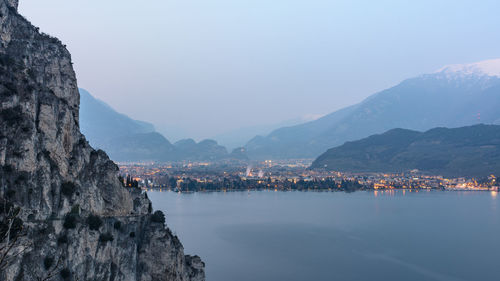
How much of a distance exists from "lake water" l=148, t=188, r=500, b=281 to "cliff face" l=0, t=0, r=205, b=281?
8491 mm

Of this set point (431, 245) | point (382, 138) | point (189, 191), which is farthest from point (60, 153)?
point (382, 138)

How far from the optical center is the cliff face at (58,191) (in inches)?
660

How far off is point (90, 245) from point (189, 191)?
70182 mm

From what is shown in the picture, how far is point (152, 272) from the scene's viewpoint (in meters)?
21.6

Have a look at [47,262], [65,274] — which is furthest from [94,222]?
[47,262]

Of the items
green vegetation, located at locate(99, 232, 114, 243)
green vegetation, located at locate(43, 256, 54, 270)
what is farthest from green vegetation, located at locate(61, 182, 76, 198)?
green vegetation, located at locate(43, 256, 54, 270)

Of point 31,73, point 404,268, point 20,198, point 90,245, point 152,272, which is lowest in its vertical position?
point 404,268

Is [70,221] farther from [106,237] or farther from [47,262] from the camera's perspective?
[47,262]

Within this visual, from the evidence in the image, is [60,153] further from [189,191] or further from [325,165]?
[325,165]

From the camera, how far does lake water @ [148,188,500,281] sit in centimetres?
3189

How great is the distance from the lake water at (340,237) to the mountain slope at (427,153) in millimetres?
58362

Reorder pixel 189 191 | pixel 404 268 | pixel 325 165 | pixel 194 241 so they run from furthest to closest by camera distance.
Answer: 1. pixel 325 165
2. pixel 189 191
3. pixel 194 241
4. pixel 404 268

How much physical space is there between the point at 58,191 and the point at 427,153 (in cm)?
15026

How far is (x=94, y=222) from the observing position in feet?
62.6
